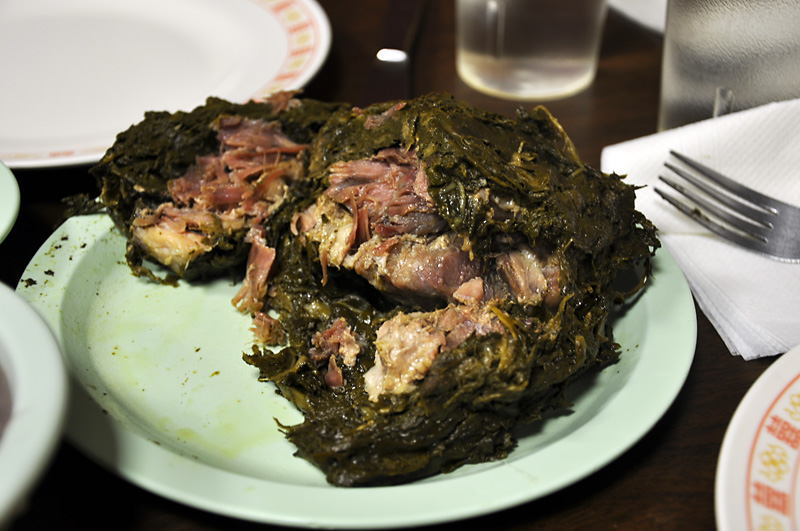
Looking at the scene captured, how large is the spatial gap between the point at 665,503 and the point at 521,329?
0.48 meters

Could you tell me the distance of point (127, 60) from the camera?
3303 millimetres

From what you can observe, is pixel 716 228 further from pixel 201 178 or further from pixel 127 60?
pixel 127 60

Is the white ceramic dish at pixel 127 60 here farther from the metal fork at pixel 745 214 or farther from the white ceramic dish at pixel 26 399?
the metal fork at pixel 745 214

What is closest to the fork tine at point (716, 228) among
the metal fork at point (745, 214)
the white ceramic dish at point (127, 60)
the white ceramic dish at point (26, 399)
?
the metal fork at point (745, 214)

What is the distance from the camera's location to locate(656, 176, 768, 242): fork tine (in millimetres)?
2215

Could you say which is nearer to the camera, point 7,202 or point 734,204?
point 7,202

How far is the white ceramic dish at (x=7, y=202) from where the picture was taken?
1.80 m

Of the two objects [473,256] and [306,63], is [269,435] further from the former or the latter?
[306,63]

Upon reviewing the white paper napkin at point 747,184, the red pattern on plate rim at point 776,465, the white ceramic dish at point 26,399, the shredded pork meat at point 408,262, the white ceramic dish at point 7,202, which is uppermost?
the white ceramic dish at point 26,399

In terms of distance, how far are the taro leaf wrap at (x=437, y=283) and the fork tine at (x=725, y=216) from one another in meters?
0.34

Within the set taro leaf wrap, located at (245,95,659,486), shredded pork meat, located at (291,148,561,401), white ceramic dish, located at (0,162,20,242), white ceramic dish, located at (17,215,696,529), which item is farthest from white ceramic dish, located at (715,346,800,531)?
white ceramic dish, located at (0,162,20,242)

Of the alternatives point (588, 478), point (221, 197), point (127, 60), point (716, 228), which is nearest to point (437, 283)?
point (588, 478)

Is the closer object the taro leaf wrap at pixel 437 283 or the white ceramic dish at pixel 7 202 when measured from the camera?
the taro leaf wrap at pixel 437 283

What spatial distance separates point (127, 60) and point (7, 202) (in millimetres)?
1667
